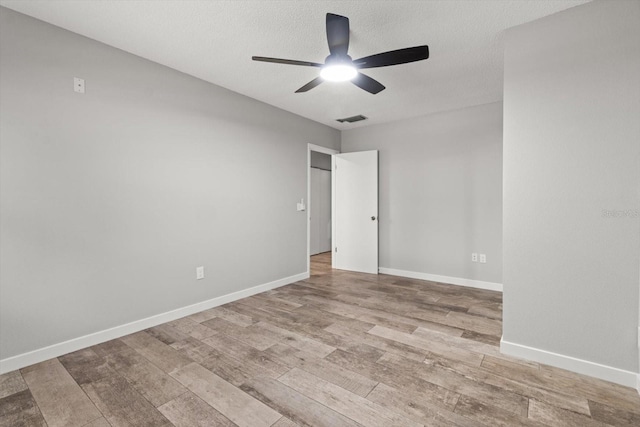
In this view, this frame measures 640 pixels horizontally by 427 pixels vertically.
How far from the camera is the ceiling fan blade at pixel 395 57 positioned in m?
1.90

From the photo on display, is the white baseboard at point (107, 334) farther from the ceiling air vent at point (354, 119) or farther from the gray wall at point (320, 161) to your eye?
the gray wall at point (320, 161)

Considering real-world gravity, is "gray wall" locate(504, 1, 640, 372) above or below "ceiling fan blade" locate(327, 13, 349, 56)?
below

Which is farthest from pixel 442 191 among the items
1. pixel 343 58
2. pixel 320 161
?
pixel 320 161

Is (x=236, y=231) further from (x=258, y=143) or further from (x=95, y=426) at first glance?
(x=95, y=426)

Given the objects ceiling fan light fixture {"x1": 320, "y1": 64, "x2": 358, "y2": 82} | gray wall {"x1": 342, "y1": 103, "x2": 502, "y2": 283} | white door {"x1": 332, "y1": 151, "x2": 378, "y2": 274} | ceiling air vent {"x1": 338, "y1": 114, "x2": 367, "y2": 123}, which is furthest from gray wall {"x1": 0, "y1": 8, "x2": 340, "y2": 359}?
gray wall {"x1": 342, "y1": 103, "x2": 502, "y2": 283}

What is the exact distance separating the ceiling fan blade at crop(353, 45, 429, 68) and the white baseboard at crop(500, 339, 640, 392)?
7.29 feet

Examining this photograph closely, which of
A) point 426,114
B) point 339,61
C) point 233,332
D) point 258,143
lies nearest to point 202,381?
point 233,332

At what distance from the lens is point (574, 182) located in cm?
205

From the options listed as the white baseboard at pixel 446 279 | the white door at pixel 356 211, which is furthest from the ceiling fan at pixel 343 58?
the white baseboard at pixel 446 279

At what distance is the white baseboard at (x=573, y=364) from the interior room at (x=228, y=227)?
0.01 metres

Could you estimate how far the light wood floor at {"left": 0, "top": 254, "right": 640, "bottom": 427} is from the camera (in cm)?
163

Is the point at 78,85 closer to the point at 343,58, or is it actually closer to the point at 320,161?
the point at 343,58

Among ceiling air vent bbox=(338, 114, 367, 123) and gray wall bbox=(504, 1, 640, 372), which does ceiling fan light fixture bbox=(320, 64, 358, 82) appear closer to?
gray wall bbox=(504, 1, 640, 372)

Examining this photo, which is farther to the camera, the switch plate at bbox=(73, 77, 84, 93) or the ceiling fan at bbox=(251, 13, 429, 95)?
the switch plate at bbox=(73, 77, 84, 93)
